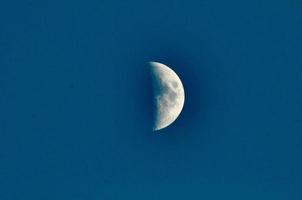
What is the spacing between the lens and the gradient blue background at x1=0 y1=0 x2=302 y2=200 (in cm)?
755

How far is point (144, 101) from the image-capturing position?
7562mm

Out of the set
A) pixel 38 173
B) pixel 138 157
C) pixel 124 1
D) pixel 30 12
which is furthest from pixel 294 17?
pixel 38 173

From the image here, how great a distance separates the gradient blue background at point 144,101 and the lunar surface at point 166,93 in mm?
274

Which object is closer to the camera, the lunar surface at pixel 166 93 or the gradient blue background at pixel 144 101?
the lunar surface at pixel 166 93

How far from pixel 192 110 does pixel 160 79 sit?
932 mm

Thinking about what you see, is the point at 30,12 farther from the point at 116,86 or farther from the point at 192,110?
the point at 192,110

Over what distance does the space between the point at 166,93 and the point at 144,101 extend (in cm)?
54

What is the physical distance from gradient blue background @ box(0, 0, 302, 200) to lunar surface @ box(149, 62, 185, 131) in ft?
0.90

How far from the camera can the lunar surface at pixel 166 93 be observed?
7.23 meters

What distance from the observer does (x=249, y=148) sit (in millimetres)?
7734

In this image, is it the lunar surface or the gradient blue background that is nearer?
the lunar surface

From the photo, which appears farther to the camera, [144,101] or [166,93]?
[144,101]

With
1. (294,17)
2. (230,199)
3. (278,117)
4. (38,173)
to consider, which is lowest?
(230,199)

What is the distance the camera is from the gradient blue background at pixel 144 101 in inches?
297
